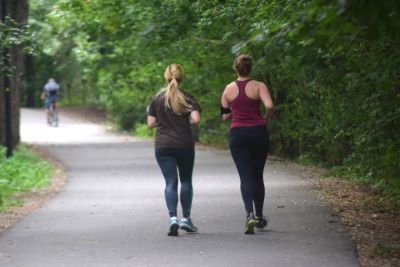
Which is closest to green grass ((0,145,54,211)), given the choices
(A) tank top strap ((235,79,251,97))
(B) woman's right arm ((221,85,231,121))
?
(B) woman's right arm ((221,85,231,121))

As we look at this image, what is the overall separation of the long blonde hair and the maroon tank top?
21.1 inches

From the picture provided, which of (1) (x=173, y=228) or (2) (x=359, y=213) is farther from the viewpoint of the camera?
(2) (x=359, y=213)

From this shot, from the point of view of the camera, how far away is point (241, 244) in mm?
8867

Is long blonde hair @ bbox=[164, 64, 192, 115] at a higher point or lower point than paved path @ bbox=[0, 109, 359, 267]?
higher

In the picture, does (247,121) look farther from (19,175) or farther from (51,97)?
(51,97)

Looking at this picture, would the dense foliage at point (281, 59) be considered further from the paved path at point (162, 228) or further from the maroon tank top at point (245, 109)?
the paved path at point (162, 228)

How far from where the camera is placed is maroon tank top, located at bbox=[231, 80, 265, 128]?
9445 mm

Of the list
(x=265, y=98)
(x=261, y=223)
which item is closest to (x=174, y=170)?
(x=261, y=223)

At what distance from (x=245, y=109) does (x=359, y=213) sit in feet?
8.23

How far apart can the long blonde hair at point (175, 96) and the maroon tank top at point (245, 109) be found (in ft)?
1.76

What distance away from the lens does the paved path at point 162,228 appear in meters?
8.21

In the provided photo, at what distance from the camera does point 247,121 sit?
9484 millimetres

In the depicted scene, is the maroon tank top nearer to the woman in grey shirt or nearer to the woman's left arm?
the woman in grey shirt

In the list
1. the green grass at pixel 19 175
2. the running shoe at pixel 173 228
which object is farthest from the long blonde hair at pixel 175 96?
the green grass at pixel 19 175
